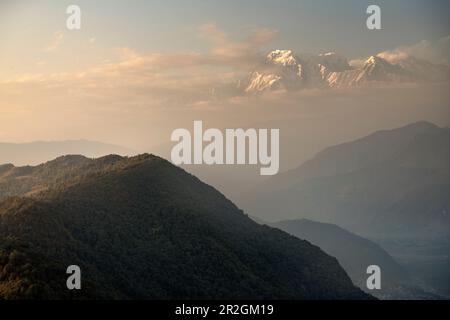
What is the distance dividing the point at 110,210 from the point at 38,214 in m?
9.65

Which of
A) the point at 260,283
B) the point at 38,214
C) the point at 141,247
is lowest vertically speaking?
the point at 260,283

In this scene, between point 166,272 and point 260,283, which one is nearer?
point 166,272

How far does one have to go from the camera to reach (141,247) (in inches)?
2138

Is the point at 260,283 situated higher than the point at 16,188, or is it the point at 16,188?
the point at 16,188

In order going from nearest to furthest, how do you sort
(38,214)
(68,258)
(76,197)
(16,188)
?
1. (68,258)
2. (38,214)
3. (76,197)
4. (16,188)

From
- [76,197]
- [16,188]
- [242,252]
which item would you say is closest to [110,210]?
[76,197]

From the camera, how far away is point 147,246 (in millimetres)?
54719

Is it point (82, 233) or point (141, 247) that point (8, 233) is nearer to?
point (82, 233)

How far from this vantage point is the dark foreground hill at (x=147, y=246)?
136 ft

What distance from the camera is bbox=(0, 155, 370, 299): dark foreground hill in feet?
136

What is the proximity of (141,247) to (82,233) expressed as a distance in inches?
242
